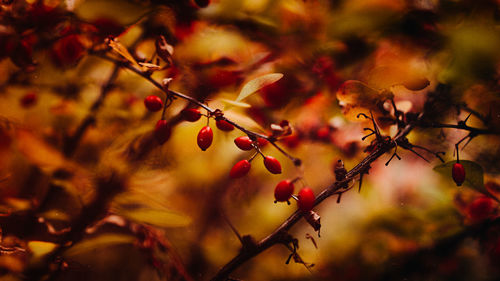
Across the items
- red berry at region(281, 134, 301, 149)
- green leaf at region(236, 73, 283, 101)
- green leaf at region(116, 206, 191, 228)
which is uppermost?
green leaf at region(236, 73, 283, 101)

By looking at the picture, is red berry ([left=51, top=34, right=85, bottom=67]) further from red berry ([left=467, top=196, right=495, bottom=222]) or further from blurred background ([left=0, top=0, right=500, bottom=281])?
red berry ([left=467, top=196, right=495, bottom=222])

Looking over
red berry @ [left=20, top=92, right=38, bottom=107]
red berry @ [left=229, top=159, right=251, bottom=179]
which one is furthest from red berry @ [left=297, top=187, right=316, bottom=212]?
red berry @ [left=20, top=92, right=38, bottom=107]

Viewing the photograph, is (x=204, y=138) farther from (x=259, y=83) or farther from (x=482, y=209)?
(x=482, y=209)

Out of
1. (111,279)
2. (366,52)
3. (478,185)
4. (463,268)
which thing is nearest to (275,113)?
(366,52)

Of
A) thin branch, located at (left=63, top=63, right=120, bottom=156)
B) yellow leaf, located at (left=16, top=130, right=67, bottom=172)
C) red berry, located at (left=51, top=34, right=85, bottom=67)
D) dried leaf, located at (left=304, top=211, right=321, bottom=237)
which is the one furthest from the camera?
thin branch, located at (left=63, top=63, right=120, bottom=156)

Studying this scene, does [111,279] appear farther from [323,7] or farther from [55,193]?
[323,7]

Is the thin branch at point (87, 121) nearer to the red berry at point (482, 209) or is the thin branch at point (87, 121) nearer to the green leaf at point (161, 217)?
the green leaf at point (161, 217)

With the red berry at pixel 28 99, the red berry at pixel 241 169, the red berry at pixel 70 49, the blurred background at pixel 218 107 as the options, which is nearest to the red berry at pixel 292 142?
the blurred background at pixel 218 107
